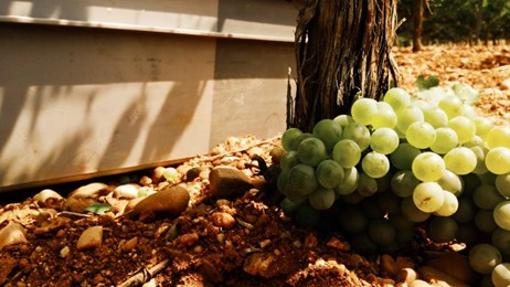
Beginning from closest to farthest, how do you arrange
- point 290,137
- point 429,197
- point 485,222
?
point 429,197
point 485,222
point 290,137

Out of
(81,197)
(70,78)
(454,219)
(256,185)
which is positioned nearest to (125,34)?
(70,78)

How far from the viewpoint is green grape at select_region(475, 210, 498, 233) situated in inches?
61.0

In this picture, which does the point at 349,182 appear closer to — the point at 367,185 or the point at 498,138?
the point at 367,185

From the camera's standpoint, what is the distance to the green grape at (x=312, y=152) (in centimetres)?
151

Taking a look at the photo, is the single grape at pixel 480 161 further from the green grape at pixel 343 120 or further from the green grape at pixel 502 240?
the green grape at pixel 343 120

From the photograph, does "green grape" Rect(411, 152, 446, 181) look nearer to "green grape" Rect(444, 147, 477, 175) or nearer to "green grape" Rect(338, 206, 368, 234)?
"green grape" Rect(444, 147, 477, 175)

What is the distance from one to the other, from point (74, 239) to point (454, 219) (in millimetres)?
1293

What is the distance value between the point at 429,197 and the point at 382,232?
0.21 meters

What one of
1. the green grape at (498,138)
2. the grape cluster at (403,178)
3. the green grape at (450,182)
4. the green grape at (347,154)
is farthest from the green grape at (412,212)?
the green grape at (498,138)

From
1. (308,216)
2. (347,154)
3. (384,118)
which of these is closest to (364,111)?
(384,118)

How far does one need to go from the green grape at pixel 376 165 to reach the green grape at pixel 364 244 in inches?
9.4

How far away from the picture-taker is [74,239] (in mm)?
1719

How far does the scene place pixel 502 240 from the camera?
5.04ft

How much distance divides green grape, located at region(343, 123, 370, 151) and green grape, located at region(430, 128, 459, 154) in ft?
0.73
